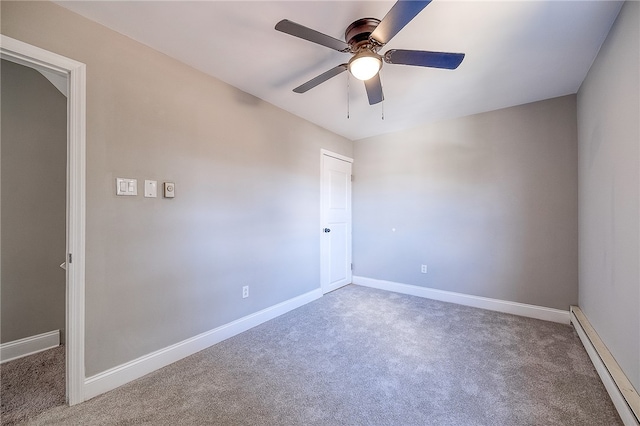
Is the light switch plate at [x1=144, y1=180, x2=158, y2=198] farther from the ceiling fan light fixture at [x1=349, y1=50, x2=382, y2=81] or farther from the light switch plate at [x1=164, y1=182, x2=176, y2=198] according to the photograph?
the ceiling fan light fixture at [x1=349, y1=50, x2=382, y2=81]

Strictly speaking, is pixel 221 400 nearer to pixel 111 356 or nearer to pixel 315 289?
pixel 111 356

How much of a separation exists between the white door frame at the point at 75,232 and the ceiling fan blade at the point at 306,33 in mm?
1368

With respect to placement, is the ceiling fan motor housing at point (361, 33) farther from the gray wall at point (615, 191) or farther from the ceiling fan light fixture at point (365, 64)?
the gray wall at point (615, 191)

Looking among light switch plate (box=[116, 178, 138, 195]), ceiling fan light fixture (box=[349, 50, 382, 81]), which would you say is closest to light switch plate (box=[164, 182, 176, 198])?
light switch plate (box=[116, 178, 138, 195])

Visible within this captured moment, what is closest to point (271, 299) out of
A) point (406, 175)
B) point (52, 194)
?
point (52, 194)

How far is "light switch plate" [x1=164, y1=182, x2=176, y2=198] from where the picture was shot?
2016 millimetres

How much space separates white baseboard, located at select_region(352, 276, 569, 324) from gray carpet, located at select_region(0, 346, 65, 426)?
3.51 meters

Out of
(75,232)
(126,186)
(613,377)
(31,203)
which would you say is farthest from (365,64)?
(31,203)

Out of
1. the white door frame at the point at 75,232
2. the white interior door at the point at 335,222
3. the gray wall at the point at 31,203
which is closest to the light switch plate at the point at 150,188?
the white door frame at the point at 75,232

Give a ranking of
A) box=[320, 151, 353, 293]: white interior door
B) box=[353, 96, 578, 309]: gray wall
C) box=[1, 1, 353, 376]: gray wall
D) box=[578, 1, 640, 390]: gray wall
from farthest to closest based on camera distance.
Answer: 1. box=[320, 151, 353, 293]: white interior door
2. box=[353, 96, 578, 309]: gray wall
3. box=[1, 1, 353, 376]: gray wall
4. box=[578, 1, 640, 390]: gray wall

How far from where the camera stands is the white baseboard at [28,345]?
2010 mm

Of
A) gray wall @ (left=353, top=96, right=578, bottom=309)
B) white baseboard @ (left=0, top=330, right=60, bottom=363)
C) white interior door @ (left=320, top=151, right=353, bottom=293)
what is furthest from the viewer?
white interior door @ (left=320, top=151, right=353, bottom=293)

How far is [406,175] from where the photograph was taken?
12.4 feet

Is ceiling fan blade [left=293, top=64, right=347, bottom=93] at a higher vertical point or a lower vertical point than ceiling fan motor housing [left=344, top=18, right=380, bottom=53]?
lower
